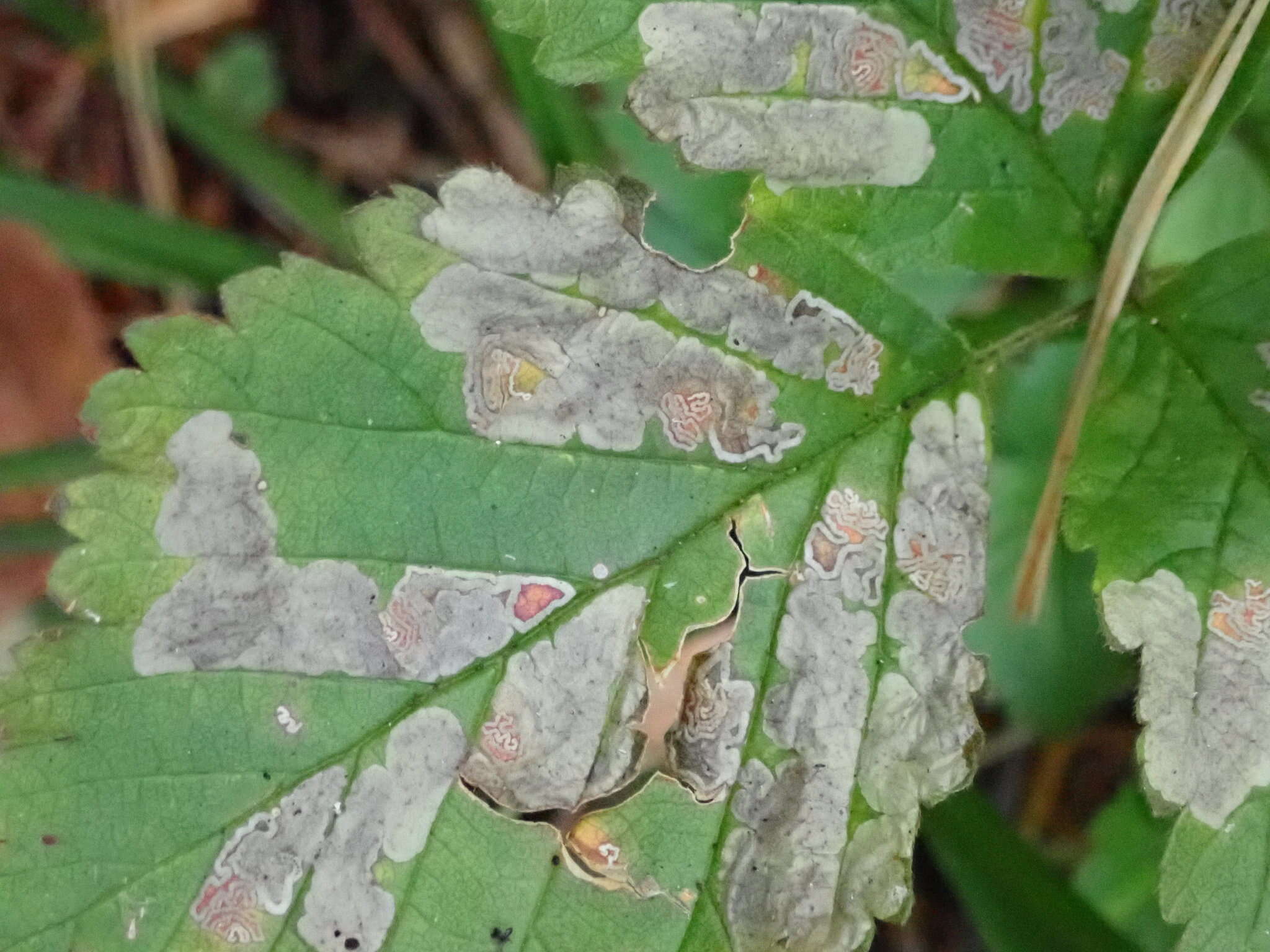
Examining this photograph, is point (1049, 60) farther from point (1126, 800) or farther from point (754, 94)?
point (1126, 800)

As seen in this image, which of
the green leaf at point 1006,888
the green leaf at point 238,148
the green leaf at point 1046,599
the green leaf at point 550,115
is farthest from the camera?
the green leaf at point 238,148

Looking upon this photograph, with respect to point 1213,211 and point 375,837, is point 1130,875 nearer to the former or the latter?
point 1213,211

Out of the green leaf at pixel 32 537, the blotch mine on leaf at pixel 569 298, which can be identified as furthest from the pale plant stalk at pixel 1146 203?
the green leaf at pixel 32 537

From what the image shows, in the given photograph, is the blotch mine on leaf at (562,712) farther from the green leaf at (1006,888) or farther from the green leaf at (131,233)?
the green leaf at (131,233)

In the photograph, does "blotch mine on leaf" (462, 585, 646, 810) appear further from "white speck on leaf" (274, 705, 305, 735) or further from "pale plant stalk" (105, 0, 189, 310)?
"pale plant stalk" (105, 0, 189, 310)

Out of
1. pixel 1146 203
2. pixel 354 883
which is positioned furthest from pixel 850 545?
pixel 354 883
